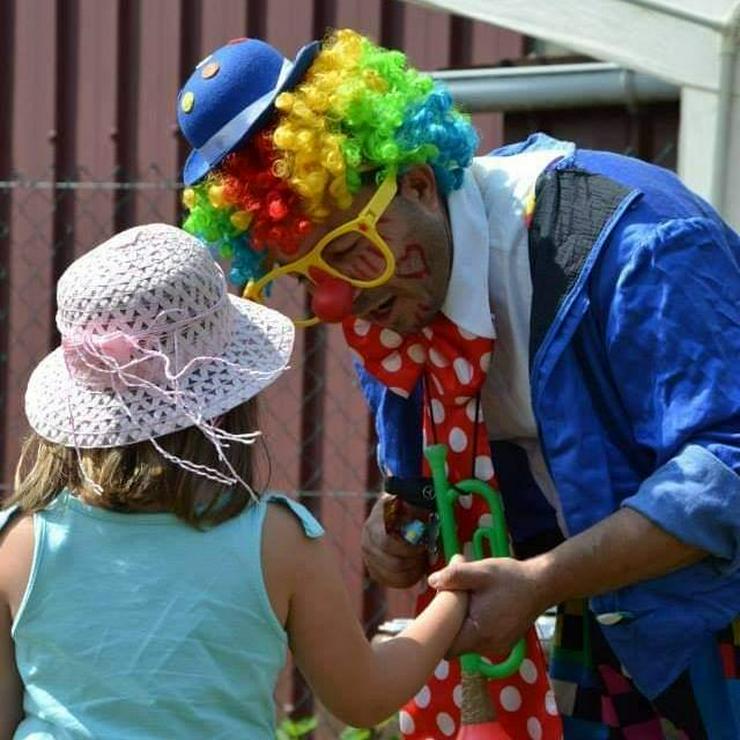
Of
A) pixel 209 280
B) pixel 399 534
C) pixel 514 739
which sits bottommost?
pixel 514 739

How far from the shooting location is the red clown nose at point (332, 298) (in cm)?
254

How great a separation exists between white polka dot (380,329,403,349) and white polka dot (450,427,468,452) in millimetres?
154

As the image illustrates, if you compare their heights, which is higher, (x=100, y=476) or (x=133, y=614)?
(x=100, y=476)

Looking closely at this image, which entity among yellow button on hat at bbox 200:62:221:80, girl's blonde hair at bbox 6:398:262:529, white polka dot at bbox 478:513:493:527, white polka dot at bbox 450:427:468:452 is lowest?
white polka dot at bbox 478:513:493:527

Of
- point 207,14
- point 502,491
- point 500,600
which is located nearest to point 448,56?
point 207,14

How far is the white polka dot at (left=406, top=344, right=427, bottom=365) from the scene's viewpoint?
269 cm

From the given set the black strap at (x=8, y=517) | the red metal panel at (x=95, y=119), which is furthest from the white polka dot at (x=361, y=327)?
the red metal panel at (x=95, y=119)

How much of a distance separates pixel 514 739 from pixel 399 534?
35 cm

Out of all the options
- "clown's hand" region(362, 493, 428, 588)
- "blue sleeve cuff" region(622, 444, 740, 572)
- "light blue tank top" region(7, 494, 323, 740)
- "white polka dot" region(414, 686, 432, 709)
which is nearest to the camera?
"light blue tank top" region(7, 494, 323, 740)

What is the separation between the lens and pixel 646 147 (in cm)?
445

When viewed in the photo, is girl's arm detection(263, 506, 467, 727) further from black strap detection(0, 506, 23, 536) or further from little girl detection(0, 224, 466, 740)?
black strap detection(0, 506, 23, 536)

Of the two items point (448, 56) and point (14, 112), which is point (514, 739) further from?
point (14, 112)

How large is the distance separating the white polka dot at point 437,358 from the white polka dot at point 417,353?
0.02m

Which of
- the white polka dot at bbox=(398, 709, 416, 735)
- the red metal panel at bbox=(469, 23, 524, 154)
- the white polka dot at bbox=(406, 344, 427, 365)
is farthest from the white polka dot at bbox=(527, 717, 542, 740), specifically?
the red metal panel at bbox=(469, 23, 524, 154)
